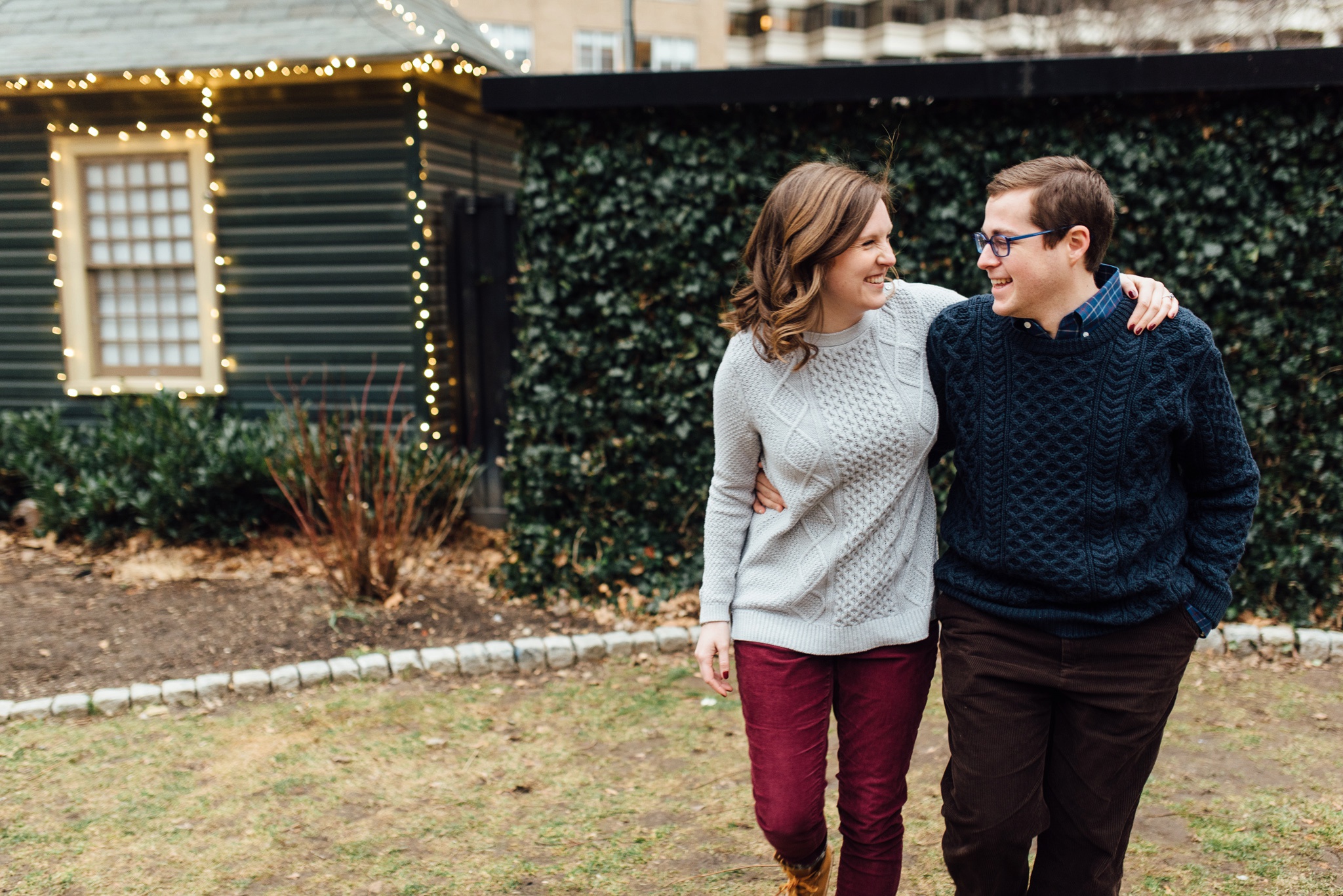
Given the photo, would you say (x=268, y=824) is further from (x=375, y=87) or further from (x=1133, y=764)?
(x=375, y=87)

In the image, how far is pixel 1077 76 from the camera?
16.5 feet

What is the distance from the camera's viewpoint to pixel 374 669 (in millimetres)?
4961

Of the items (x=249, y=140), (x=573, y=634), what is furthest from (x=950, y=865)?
(x=249, y=140)

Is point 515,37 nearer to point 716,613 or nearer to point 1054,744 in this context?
point 716,613

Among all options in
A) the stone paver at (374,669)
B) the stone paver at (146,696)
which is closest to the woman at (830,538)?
the stone paver at (374,669)

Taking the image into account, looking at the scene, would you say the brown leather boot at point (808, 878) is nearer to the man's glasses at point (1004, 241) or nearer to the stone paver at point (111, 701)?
the man's glasses at point (1004, 241)

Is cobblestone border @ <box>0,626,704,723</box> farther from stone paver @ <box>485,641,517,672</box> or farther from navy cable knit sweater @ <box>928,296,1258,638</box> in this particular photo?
navy cable knit sweater @ <box>928,296,1258,638</box>

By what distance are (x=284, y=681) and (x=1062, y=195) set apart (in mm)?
4222

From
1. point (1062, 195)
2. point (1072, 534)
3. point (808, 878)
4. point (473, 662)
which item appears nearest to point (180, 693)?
point (473, 662)

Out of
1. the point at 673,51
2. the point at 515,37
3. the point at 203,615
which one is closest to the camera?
the point at 203,615

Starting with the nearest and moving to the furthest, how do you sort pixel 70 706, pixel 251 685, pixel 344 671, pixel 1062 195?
pixel 1062 195
pixel 70 706
pixel 251 685
pixel 344 671

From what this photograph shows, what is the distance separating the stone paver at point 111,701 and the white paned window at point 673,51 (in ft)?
99.9

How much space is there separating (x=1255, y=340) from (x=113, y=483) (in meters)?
7.23

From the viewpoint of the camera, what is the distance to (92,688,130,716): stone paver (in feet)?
15.1
